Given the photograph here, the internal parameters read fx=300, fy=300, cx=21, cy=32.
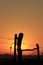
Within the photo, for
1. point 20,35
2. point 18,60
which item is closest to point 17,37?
point 20,35

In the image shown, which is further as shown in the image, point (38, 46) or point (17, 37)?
point (38, 46)

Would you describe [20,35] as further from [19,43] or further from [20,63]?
[20,63]

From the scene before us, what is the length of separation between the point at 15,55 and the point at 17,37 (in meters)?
2.77

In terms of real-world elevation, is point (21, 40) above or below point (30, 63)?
above

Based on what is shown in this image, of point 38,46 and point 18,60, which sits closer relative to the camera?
point 18,60

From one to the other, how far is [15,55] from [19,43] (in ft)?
6.37

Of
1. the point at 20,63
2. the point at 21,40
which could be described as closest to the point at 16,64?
the point at 20,63

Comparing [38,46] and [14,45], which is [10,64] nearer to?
[14,45]

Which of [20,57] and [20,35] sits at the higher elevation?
[20,35]

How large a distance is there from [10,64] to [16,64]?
5.26 feet

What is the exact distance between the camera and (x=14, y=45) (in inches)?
1826

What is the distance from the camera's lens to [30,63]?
161ft

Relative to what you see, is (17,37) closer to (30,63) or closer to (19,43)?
(19,43)

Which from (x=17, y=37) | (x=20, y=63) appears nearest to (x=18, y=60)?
(x=20, y=63)
